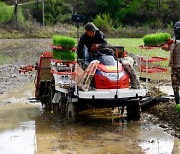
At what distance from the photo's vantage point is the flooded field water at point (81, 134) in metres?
8.65

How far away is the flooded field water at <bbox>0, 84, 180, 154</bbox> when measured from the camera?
8648 mm

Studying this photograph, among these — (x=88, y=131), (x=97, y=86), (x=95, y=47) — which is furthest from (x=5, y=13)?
(x=88, y=131)

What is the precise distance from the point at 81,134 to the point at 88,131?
0.31 metres

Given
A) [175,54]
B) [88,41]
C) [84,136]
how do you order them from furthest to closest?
1. [88,41]
2. [175,54]
3. [84,136]

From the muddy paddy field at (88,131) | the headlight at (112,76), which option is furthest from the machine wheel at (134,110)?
the headlight at (112,76)

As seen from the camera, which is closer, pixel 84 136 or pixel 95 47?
pixel 84 136

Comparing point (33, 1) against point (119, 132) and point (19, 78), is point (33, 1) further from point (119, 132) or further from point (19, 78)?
point (119, 132)

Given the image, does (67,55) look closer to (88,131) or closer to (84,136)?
(88,131)

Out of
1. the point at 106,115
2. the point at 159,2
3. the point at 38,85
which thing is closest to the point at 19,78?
the point at 38,85

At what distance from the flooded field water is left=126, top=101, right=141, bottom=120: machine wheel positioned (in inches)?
7.0

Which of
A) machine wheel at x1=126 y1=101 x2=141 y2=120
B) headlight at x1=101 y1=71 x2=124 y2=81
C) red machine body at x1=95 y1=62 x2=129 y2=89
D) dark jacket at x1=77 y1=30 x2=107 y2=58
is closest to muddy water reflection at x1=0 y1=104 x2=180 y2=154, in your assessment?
machine wheel at x1=126 y1=101 x2=141 y2=120

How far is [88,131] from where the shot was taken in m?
10.0

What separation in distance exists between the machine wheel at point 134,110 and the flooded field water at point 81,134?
18cm

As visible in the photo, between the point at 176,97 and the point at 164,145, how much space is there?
2.36 metres
